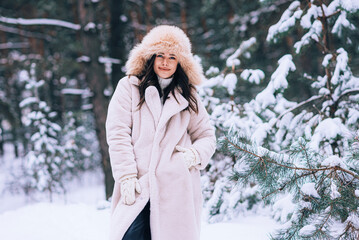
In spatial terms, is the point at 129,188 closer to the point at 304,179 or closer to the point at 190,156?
the point at 190,156

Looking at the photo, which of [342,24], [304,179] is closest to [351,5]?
[342,24]

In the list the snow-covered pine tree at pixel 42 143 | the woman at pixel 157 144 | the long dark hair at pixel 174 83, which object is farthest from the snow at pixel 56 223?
the snow-covered pine tree at pixel 42 143

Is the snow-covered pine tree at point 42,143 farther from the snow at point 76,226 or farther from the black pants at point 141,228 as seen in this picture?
the black pants at point 141,228

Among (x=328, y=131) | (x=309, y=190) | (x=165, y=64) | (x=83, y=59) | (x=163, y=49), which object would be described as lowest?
(x=309, y=190)

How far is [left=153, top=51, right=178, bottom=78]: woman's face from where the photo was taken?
83.4 inches

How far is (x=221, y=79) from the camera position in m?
4.13

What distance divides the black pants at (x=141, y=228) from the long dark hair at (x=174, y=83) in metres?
0.80

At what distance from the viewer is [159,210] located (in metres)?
1.92

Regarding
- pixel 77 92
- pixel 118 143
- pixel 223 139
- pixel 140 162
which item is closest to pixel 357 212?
pixel 223 139

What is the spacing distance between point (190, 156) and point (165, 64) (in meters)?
0.70

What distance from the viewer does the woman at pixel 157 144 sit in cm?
187

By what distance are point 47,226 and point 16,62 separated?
8.23 m

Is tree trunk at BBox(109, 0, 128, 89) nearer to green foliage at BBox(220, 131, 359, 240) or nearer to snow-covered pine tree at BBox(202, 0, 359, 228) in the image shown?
snow-covered pine tree at BBox(202, 0, 359, 228)

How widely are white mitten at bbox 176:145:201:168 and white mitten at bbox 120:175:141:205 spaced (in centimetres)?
37
